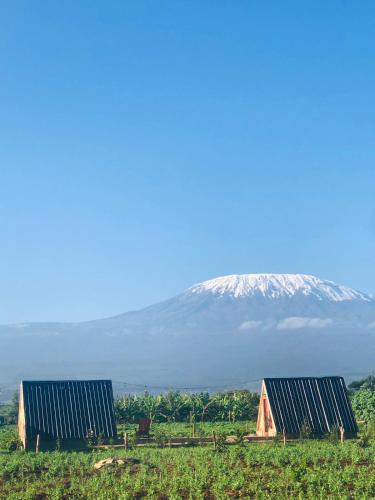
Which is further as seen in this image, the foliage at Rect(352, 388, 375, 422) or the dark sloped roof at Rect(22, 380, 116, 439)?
the foliage at Rect(352, 388, 375, 422)

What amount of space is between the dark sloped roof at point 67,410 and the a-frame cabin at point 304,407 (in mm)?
9826

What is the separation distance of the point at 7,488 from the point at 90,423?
47.2ft

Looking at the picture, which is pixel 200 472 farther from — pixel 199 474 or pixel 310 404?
pixel 310 404

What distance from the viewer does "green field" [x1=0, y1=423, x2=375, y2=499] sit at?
28.8 metres

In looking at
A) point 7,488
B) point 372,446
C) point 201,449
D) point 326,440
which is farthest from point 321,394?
point 7,488

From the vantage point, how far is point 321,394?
48.4 metres

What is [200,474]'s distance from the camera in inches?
1228

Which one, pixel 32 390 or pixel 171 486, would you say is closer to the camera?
pixel 171 486

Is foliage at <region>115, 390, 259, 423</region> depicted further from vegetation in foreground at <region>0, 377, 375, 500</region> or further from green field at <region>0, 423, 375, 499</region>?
green field at <region>0, 423, 375, 499</region>

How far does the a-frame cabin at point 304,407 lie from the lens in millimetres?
46469

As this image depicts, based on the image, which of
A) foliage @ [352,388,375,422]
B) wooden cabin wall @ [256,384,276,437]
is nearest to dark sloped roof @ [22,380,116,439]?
wooden cabin wall @ [256,384,276,437]

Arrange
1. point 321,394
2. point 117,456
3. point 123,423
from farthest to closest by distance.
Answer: point 123,423 < point 321,394 < point 117,456

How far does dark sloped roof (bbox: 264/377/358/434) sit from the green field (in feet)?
24.1

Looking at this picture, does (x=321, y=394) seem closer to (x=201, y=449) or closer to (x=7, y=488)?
(x=201, y=449)
